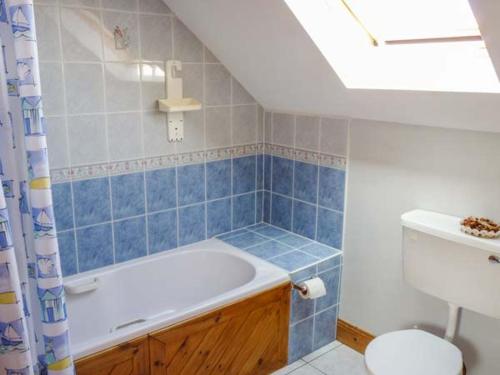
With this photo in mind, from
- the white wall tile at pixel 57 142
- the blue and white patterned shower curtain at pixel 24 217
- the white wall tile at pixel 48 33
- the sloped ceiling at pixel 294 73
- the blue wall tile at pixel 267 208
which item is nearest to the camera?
the blue and white patterned shower curtain at pixel 24 217

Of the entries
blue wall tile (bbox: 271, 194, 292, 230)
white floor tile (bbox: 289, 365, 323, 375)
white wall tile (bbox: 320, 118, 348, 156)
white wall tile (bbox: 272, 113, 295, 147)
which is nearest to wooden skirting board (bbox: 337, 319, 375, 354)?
white floor tile (bbox: 289, 365, 323, 375)

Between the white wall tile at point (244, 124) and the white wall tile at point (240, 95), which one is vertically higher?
the white wall tile at point (240, 95)

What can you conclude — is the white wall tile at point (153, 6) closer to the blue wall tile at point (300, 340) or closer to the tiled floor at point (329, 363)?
the blue wall tile at point (300, 340)

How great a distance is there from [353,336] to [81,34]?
6.90ft

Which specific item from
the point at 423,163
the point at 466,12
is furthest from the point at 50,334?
the point at 466,12

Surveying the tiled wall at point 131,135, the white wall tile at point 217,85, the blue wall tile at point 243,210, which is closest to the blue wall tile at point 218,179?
the tiled wall at point 131,135

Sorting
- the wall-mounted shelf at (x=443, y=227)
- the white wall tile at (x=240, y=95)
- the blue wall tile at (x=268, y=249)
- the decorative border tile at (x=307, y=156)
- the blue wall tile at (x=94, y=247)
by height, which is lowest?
the blue wall tile at (x=268, y=249)

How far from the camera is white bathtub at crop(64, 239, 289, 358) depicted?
2.33 metres

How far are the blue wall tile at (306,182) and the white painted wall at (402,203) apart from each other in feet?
0.78

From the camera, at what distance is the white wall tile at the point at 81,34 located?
7.00 feet

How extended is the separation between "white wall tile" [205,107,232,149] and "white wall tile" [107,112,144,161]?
42 cm

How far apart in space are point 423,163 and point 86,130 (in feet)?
5.19

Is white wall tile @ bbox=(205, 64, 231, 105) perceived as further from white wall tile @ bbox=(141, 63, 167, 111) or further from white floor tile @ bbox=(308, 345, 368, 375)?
white floor tile @ bbox=(308, 345, 368, 375)

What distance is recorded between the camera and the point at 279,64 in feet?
7.71
